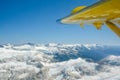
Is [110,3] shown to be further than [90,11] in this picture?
No

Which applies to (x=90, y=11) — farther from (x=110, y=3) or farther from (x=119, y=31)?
(x=119, y=31)

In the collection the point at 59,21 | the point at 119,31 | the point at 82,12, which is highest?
the point at 59,21

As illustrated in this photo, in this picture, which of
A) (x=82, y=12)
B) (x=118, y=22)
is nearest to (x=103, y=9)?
(x=82, y=12)

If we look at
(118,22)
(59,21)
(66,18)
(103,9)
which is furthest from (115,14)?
(59,21)

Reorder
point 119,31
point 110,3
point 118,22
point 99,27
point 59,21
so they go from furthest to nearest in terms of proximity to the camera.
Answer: point 99,27
point 59,21
point 118,22
point 119,31
point 110,3

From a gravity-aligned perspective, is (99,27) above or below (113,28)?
above

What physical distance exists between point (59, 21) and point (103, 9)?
7.73 ft

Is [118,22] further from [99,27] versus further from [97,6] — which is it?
[97,6]

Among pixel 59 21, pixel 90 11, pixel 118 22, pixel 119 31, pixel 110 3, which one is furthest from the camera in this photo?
pixel 59 21

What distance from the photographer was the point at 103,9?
3588mm

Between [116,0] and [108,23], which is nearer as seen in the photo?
[116,0]

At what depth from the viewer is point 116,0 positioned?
10.6 feet

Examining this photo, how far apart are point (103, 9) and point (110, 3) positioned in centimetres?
36

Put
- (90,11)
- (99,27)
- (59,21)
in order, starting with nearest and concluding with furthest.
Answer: (90,11) < (59,21) < (99,27)
